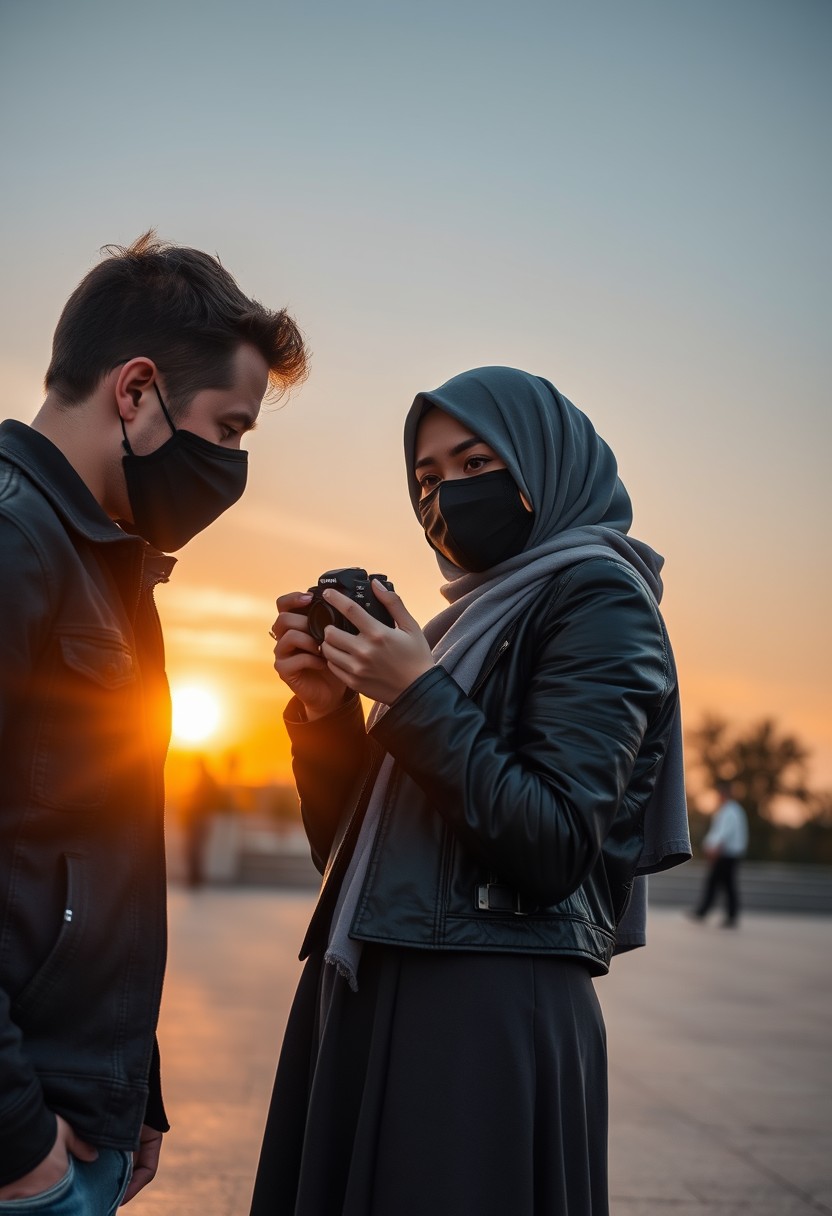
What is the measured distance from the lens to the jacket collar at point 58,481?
1.77 metres

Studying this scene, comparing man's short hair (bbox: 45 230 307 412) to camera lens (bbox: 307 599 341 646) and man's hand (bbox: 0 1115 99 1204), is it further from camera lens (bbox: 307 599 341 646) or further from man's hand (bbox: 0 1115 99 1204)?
man's hand (bbox: 0 1115 99 1204)

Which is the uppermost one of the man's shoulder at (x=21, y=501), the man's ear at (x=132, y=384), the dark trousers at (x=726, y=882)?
the man's ear at (x=132, y=384)

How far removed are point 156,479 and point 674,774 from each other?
119 cm

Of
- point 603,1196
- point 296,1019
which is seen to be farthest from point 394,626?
point 603,1196

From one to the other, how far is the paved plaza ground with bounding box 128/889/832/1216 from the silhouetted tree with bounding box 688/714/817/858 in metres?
48.6

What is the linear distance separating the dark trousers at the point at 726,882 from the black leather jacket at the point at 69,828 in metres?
15.4

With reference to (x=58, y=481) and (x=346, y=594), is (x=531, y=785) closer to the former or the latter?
(x=346, y=594)

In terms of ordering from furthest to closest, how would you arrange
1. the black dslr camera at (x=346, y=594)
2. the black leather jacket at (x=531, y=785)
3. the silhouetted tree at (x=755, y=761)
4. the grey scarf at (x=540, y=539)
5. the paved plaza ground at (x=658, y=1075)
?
1. the silhouetted tree at (x=755, y=761)
2. the paved plaza ground at (x=658, y=1075)
3. the grey scarf at (x=540, y=539)
4. the black dslr camera at (x=346, y=594)
5. the black leather jacket at (x=531, y=785)

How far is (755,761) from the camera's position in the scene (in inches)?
2378

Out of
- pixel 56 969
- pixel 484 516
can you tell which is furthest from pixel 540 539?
pixel 56 969

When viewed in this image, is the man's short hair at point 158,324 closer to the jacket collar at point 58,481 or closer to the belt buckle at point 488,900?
the jacket collar at point 58,481

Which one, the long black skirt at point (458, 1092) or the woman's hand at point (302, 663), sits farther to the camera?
the woman's hand at point (302, 663)

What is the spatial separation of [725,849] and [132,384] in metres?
15.0

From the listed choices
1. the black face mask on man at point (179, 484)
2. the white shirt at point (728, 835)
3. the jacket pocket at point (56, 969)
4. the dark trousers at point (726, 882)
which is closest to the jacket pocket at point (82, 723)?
the jacket pocket at point (56, 969)
